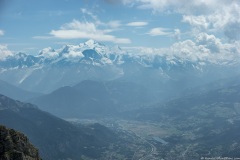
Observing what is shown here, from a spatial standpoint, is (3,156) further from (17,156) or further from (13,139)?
(13,139)

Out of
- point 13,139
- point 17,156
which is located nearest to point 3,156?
point 17,156

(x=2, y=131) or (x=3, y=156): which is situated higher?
(x=2, y=131)

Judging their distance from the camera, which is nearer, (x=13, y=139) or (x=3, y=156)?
(x=3, y=156)

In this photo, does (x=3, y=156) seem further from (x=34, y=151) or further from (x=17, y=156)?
(x=34, y=151)

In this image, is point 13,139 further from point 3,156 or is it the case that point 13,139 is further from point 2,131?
point 3,156

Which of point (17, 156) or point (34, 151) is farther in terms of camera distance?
point (34, 151)
